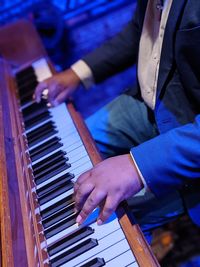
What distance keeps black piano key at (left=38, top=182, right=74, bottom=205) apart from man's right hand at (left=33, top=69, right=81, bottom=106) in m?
0.52

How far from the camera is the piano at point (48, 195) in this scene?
0.93 meters

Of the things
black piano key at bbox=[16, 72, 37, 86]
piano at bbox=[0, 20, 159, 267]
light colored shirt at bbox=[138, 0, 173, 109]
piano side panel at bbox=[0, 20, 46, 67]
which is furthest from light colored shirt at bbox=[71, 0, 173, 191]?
piano side panel at bbox=[0, 20, 46, 67]

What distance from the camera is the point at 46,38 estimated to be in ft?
9.27

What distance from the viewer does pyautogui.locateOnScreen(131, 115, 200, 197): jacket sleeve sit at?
0.96 metres

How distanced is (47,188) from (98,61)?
726 mm

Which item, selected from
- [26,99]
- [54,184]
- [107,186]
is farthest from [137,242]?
[26,99]

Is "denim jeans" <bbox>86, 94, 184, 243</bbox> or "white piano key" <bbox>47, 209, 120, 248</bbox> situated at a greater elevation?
"white piano key" <bbox>47, 209, 120, 248</bbox>

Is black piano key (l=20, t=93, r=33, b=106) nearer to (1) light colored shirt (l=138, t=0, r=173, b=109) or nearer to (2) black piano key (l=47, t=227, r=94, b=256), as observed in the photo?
(1) light colored shirt (l=138, t=0, r=173, b=109)

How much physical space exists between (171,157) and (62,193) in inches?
13.9

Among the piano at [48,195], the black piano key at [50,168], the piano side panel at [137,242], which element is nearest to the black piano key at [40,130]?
the piano at [48,195]

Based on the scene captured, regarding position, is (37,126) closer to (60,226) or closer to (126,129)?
(126,129)

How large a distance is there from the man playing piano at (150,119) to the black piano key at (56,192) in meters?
0.11


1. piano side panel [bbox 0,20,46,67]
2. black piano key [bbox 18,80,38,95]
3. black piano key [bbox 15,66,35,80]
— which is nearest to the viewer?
black piano key [bbox 18,80,38,95]

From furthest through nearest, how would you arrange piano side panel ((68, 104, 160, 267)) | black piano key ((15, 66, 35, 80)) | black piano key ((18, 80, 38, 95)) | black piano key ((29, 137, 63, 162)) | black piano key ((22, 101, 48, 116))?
black piano key ((15, 66, 35, 80)) → black piano key ((18, 80, 38, 95)) → black piano key ((22, 101, 48, 116)) → black piano key ((29, 137, 63, 162)) → piano side panel ((68, 104, 160, 267))
